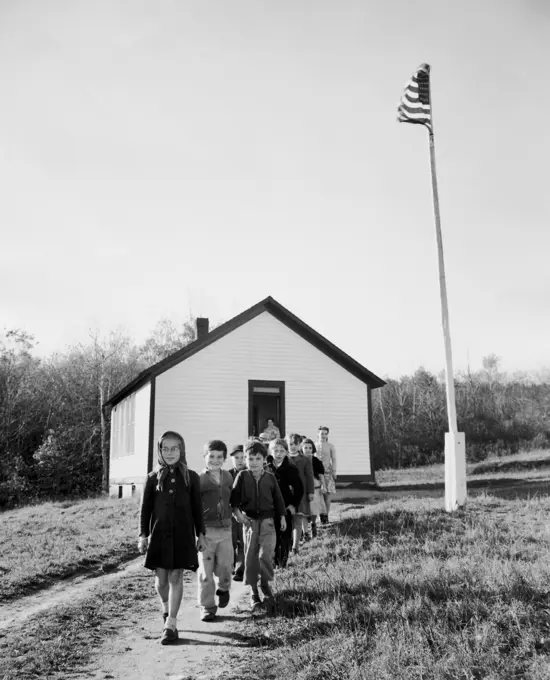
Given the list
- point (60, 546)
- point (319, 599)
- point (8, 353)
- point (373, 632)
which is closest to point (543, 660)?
point (373, 632)

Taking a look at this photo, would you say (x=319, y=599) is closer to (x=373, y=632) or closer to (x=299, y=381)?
(x=373, y=632)

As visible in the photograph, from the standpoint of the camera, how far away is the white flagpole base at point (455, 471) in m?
11.7

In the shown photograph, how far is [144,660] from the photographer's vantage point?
5.38m

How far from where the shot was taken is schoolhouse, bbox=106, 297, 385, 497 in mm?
20484

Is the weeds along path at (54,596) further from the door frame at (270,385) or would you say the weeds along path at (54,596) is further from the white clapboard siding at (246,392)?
the door frame at (270,385)

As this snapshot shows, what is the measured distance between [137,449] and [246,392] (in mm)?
4246

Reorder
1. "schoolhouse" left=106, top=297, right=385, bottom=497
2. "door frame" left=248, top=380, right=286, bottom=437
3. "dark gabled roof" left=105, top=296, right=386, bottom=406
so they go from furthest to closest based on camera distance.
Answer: "door frame" left=248, top=380, right=286, bottom=437 → "dark gabled roof" left=105, top=296, right=386, bottom=406 → "schoolhouse" left=106, top=297, right=385, bottom=497

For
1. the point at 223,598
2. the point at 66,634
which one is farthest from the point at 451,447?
the point at 66,634

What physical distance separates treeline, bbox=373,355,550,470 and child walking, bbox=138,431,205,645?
3200cm

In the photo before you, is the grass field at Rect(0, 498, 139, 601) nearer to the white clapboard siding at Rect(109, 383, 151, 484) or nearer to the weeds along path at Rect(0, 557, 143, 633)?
the weeds along path at Rect(0, 557, 143, 633)

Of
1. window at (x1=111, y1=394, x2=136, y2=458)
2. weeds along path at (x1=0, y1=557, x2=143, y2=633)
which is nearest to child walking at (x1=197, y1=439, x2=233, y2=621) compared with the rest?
weeds along path at (x1=0, y1=557, x2=143, y2=633)

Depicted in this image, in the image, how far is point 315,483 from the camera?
38.7ft

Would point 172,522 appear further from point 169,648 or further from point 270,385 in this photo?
point 270,385

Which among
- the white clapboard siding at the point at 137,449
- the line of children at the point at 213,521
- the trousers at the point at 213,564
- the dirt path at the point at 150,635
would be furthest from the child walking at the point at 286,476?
the white clapboard siding at the point at 137,449
